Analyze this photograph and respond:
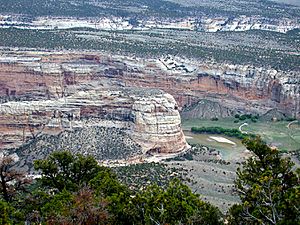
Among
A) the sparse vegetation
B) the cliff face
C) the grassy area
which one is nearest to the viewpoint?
the cliff face

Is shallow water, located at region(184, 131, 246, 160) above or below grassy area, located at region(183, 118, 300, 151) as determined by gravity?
below

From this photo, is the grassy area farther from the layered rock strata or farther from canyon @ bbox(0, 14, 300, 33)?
canyon @ bbox(0, 14, 300, 33)

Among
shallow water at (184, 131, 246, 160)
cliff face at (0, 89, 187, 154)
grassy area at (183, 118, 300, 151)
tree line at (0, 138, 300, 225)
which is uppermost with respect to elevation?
tree line at (0, 138, 300, 225)

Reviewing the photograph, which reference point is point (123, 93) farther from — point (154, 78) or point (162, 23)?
point (162, 23)

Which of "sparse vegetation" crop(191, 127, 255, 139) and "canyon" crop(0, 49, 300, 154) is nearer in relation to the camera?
"canyon" crop(0, 49, 300, 154)

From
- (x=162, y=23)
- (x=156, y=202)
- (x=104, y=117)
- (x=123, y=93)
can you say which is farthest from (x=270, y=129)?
(x=156, y=202)

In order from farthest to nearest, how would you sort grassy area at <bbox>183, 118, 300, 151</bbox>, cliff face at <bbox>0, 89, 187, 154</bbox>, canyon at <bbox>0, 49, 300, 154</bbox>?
1. grassy area at <bbox>183, 118, 300, 151</bbox>
2. canyon at <bbox>0, 49, 300, 154</bbox>
3. cliff face at <bbox>0, 89, 187, 154</bbox>

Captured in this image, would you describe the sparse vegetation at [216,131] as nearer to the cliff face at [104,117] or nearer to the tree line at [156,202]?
the cliff face at [104,117]

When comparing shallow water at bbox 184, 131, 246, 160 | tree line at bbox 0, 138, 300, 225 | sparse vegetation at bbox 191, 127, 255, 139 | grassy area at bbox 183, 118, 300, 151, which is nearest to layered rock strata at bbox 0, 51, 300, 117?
grassy area at bbox 183, 118, 300, 151
